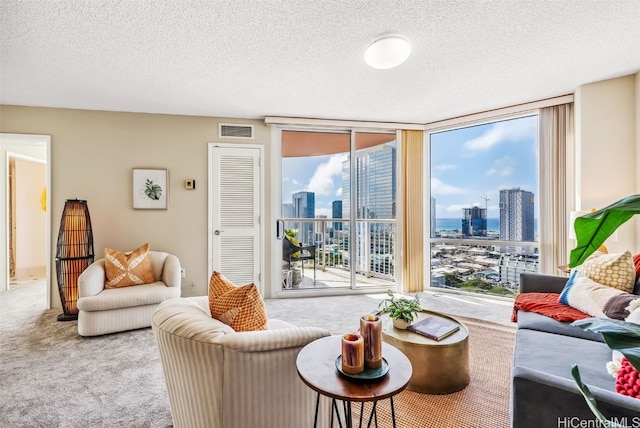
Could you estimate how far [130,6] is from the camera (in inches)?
74.4

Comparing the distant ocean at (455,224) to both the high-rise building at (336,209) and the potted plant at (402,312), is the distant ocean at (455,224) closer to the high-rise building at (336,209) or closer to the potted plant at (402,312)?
the high-rise building at (336,209)

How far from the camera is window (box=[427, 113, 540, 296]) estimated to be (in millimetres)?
3777

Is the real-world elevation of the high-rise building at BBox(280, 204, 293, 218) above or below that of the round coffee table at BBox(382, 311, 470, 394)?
above

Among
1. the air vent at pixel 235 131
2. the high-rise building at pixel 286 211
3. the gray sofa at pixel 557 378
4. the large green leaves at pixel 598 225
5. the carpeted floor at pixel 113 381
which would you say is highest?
the air vent at pixel 235 131

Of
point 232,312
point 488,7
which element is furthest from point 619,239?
point 232,312

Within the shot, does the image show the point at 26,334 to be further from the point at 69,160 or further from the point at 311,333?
the point at 311,333

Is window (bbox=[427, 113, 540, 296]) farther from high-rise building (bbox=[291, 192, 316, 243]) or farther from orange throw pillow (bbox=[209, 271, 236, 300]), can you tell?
orange throw pillow (bbox=[209, 271, 236, 300])

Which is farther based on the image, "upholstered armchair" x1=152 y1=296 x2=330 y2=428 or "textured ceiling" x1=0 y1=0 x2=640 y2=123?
"textured ceiling" x1=0 y1=0 x2=640 y2=123

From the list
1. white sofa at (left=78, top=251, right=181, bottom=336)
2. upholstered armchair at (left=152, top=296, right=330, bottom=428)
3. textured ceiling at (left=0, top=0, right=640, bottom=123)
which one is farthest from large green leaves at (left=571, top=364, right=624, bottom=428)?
white sofa at (left=78, top=251, right=181, bottom=336)

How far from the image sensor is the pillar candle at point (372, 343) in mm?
1189

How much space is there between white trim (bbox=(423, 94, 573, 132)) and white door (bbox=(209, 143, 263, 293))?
247 centimetres

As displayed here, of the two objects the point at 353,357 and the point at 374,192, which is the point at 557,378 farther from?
the point at 374,192

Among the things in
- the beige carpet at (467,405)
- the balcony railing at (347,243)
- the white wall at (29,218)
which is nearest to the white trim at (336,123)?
A: the balcony railing at (347,243)

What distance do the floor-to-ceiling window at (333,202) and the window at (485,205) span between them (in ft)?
2.19
